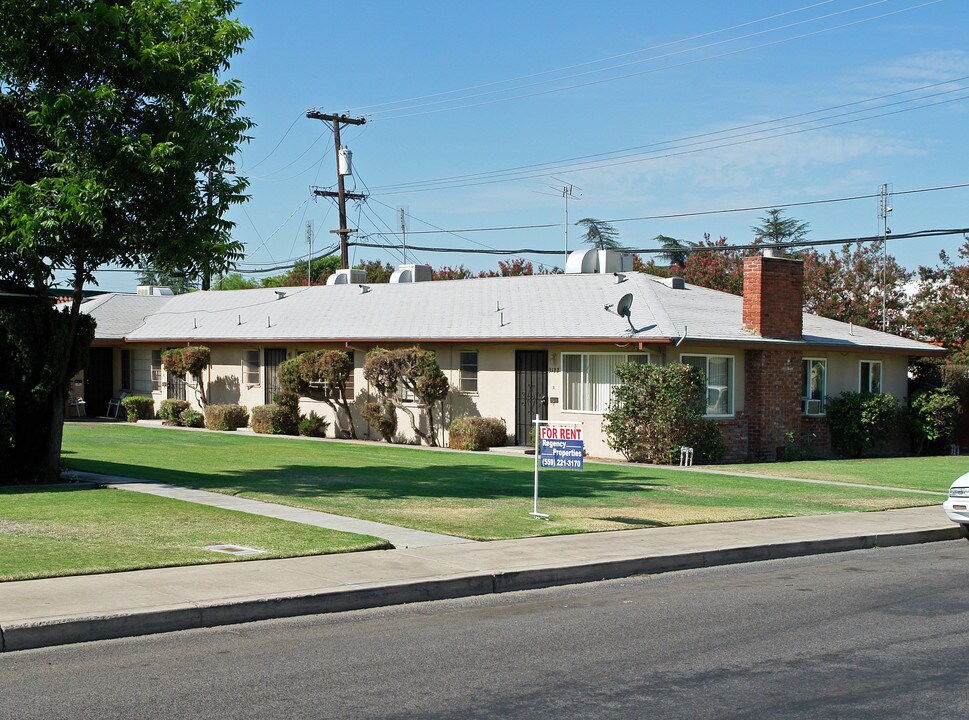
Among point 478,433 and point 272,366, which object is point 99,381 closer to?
point 272,366

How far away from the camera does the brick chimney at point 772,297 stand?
92.0 feet

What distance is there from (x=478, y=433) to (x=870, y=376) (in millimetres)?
11866

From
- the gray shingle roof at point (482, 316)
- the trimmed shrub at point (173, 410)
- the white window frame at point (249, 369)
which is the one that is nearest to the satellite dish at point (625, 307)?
the gray shingle roof at point (482, 316)

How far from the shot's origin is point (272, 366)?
34719 mm

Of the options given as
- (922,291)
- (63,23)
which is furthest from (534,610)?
(922,291)

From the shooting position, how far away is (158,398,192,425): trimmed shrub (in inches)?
1407

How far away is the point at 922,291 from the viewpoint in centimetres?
4191

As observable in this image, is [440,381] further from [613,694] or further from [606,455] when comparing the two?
[613,694]

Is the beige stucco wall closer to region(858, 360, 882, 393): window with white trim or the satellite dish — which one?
region(858, 360, 882, 393): window with white trim

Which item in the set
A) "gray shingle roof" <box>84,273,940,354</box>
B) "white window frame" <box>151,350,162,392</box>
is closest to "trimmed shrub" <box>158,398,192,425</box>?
"gray shingle roof" <box>84,273,940,354</box>

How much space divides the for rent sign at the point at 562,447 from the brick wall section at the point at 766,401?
14.1 metres

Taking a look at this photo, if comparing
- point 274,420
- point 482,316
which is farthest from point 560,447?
point 274,420

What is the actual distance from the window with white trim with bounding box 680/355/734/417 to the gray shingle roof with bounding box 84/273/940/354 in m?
0.74

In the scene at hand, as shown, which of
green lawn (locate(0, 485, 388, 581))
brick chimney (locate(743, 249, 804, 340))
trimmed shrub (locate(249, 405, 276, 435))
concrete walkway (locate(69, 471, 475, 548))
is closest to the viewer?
green lawn (locate(0, 485, 388, 581))
